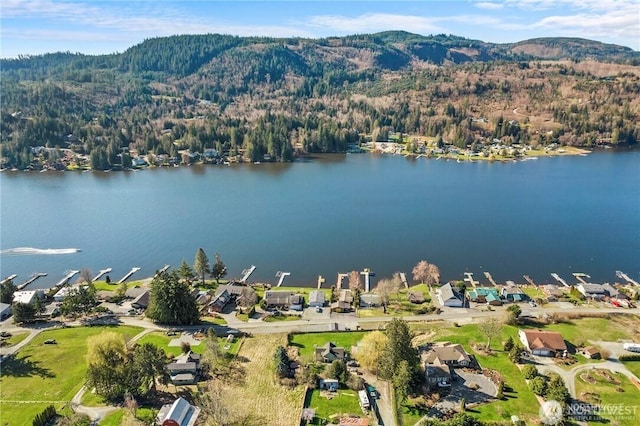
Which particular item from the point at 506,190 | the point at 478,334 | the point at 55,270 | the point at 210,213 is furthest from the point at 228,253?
the point at 506,190

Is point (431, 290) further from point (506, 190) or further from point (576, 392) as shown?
point (506, 190)

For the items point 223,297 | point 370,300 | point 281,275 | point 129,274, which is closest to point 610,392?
point 370,300

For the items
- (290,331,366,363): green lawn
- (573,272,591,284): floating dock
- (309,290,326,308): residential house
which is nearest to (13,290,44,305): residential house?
(309,290,326,308): residential house

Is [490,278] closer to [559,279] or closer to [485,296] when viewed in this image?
[485,296]

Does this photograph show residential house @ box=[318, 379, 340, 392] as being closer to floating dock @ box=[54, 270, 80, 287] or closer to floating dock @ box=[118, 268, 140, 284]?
floating dock @ box=[118, 268, 140, 284]

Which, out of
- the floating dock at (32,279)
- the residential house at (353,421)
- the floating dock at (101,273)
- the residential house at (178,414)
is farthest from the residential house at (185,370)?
the floating dock at (32,279)

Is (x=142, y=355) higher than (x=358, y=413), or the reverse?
(x=142, y=355)

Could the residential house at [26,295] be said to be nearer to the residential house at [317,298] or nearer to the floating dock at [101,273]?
the floating dock at [101,273]
